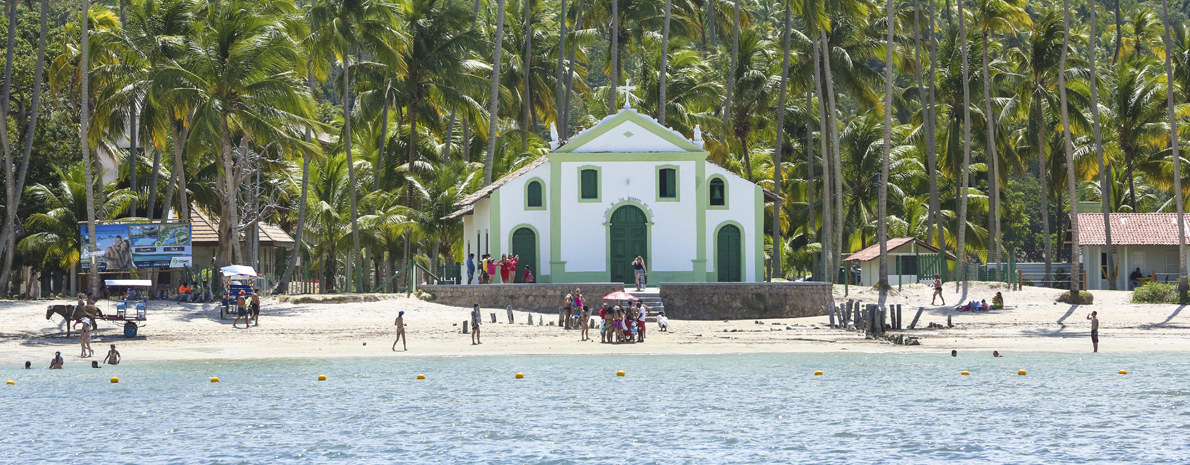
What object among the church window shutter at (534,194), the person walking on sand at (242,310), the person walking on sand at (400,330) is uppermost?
the church window shutter at (534,194)

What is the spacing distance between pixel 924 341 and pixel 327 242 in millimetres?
28310

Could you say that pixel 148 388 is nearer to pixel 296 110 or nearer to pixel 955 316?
pixel 296 110

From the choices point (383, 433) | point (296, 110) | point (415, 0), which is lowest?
point (383, 433)

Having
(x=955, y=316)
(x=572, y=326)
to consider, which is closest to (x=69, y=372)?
(x=572, y=326)

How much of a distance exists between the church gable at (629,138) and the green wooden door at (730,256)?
3.00 metres

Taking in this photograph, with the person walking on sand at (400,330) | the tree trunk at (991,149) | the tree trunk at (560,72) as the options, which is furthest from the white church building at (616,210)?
the tree trunk at (991,149)

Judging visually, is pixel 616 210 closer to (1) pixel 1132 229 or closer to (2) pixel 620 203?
(2) pixel 620 203

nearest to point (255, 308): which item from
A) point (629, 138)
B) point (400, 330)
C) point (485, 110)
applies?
point (400, 330)

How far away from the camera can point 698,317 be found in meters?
38.1

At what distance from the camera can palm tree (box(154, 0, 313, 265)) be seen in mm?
38047

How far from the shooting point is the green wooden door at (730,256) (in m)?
42.0

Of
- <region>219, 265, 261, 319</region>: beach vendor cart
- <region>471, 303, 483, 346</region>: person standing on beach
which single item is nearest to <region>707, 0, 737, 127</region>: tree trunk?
<region>219, 265, 261, 319</region>: beach vendor cart

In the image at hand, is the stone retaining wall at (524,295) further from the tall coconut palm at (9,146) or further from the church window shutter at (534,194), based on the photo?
the tall coconut palm at (9,146)

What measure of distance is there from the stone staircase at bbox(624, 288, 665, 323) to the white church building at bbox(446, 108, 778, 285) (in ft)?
10.2
